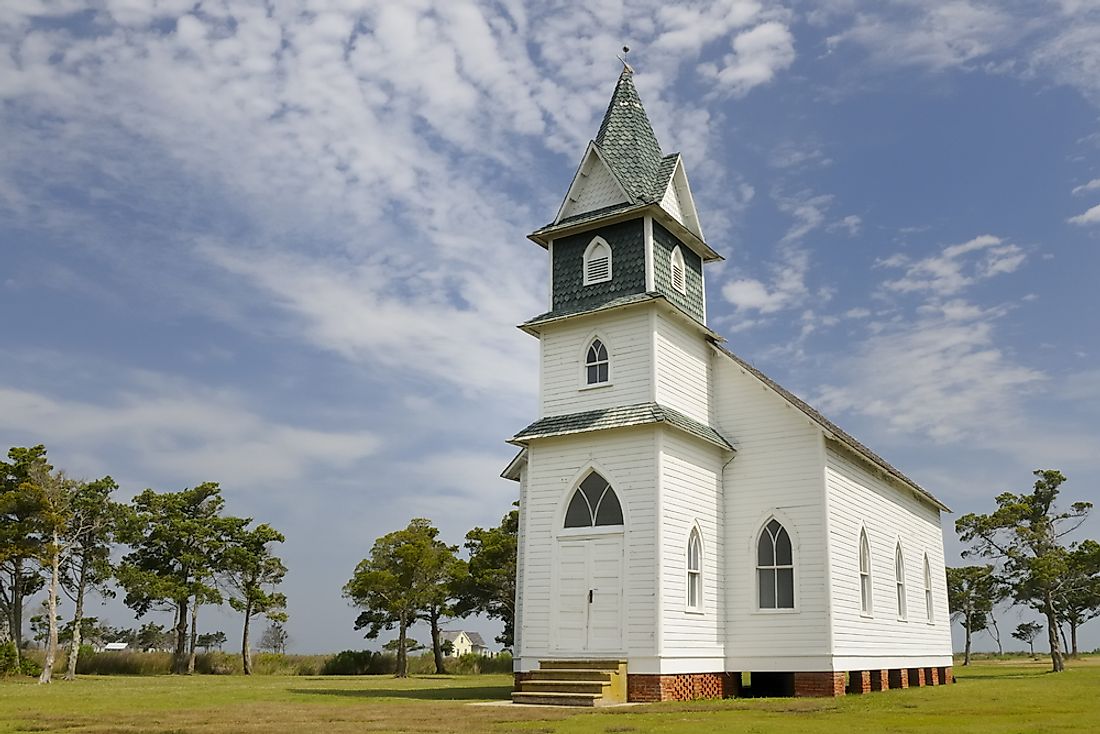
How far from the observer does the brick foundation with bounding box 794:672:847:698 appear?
76.8ft

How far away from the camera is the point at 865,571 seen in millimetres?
27234

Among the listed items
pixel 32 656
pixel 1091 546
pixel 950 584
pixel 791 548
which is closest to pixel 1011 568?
pixel 1091 546

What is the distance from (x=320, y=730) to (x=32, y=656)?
→ 107 ft

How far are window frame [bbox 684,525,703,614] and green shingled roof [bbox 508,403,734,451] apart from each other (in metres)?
2.50

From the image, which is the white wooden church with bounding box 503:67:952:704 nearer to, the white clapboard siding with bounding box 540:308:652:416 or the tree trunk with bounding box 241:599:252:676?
the white clapboard siding with bounding box 540:308:652:416

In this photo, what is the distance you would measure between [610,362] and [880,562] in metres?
10.6

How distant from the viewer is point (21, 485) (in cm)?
3538

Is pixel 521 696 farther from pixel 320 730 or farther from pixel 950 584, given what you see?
pixel 950 584

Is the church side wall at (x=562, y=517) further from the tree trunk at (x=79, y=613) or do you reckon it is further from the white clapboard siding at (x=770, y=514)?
the tree trunk at (x=79, y=613)

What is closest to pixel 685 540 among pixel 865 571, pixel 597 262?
pixel 865 571

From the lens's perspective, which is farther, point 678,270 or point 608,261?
point 678,270

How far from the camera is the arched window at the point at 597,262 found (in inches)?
1037

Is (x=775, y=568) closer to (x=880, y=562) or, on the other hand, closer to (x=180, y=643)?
(x=880, y=562)

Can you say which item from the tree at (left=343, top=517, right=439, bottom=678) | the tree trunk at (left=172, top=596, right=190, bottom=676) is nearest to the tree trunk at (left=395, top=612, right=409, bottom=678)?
the tree at (left=343, top=517, right=439, bottom=678)
